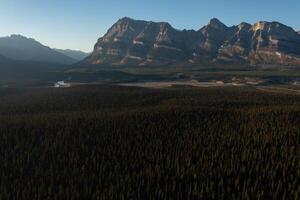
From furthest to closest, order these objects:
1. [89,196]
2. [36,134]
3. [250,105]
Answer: [250,105], [36,134], [89,196]

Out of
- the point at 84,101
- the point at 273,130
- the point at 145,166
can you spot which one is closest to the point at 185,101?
the point at 84,101

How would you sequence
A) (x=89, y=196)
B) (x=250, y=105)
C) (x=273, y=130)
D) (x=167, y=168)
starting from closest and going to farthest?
(x=89, y=196) → (x=167, y=168) → (x=273, y=130) → (x=250, y=105)

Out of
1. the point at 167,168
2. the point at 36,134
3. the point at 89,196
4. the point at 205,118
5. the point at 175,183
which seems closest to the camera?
the point at 89,196

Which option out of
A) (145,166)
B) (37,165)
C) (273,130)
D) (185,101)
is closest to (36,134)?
(37,165)

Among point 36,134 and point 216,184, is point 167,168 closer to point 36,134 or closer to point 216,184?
point 216,184

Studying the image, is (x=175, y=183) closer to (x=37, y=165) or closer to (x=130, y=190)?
(x=130, y=190)

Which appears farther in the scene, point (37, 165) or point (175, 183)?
point (37, 165)
